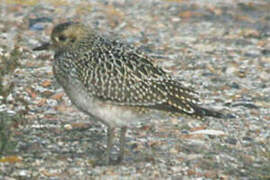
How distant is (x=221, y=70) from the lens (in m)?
10.7

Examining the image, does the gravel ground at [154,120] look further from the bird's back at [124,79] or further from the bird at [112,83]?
the bird's back at [124,79]

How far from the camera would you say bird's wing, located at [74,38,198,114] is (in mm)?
6676

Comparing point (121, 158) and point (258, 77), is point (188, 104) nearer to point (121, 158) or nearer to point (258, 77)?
point (121, 158)

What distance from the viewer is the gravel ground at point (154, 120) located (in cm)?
702

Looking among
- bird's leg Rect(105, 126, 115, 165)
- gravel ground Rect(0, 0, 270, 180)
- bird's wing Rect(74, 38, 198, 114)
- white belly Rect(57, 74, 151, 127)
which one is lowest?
gravel ground Rect(0, 0, 270, 180)

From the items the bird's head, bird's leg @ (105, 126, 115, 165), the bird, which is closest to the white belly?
the bird

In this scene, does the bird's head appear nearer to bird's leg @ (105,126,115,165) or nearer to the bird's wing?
the bird's wing

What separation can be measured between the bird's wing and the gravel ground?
2.61 ft

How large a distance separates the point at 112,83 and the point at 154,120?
1919 mm

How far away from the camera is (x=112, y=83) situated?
22.0ft

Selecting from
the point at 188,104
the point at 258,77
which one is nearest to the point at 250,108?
the point at 258,77

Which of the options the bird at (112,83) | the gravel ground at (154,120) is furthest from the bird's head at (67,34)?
the gravel ground at (154,120)

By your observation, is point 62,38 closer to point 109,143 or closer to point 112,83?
point 112,83

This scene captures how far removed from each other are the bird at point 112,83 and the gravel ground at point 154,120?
1.79 ft
